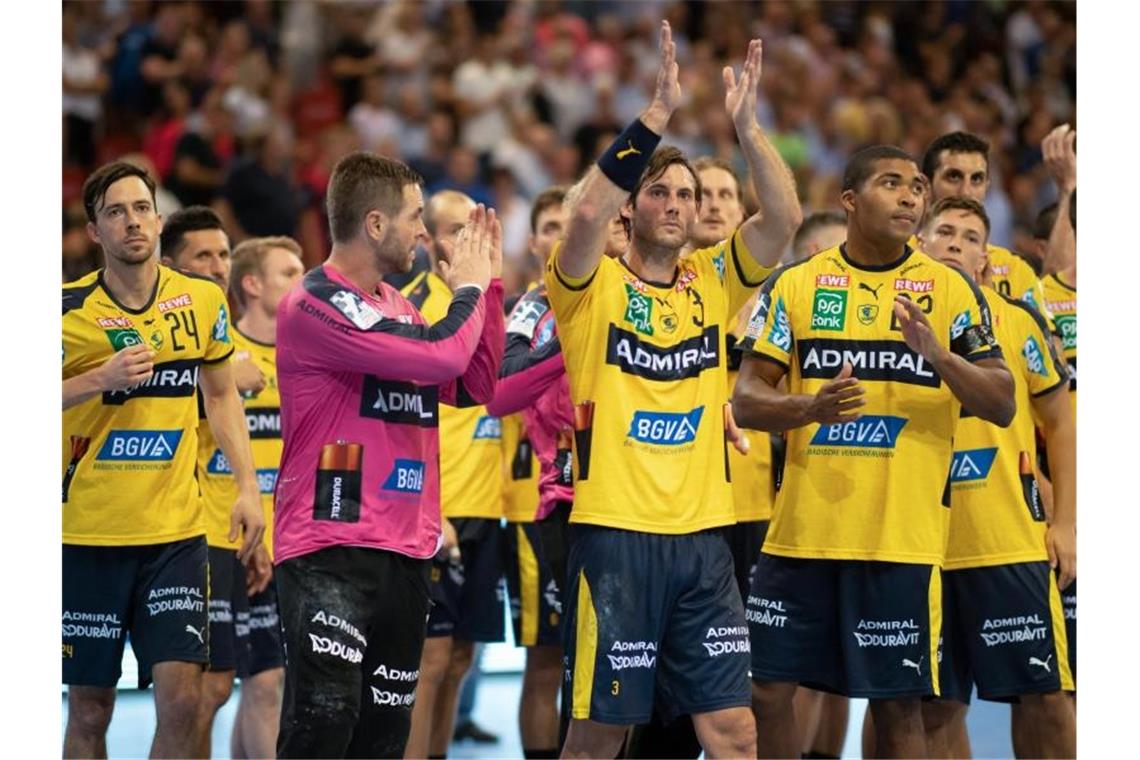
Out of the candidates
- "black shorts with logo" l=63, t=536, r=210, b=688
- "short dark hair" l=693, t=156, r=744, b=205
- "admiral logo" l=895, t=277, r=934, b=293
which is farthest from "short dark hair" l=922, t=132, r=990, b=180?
"black shorts with logo" l=63, t=536, r=210, b=688

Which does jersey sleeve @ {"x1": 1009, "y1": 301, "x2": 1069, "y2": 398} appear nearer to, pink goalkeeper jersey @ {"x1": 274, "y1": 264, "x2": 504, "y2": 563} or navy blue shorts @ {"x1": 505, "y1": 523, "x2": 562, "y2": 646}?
navy blue shorts @ {"x1": 505, "y1": 523, "x2": 562, "y2": 646}

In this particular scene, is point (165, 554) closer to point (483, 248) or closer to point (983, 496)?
point (483, 248)

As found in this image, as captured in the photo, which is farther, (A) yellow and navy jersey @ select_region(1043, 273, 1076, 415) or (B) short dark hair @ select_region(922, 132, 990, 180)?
(B) short dark hair @ select_region(922, 132, 990, 180)

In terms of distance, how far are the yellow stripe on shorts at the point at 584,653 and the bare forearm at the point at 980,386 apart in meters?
1.55

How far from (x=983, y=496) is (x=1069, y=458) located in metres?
0.43

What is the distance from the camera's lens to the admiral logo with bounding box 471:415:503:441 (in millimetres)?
8820

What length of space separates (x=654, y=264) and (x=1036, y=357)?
6.47 feet

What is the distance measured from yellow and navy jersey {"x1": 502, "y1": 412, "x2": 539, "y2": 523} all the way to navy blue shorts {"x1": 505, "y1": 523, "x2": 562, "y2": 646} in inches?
2.9

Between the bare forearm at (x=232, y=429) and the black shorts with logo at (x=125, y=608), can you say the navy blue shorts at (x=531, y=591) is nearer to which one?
the bare forearm at (x=232, y=429)

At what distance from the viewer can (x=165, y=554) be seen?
22.7ft

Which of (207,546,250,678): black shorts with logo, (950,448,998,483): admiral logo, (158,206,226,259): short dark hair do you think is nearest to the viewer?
(950,448,998,483): admiral logo

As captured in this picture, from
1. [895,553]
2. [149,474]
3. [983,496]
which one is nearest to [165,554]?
[149,474]

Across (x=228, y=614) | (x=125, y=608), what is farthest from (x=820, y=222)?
(x=125, y=608)

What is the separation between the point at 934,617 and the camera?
661 cm
